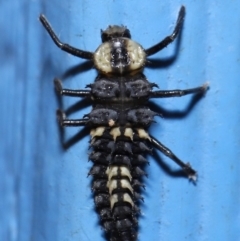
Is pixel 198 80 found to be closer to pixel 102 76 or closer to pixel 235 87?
pixel 235 87

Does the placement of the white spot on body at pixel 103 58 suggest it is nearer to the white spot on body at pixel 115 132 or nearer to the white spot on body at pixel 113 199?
the white spot on body at pixel 115 132

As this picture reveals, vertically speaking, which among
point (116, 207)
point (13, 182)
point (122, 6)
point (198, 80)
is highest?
point (122, 6)

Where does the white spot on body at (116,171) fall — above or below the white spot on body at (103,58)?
below

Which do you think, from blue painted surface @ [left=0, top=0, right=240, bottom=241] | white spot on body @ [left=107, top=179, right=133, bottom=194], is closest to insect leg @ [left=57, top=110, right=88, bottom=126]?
blue painted surface @ [left=0, top=0, right=240, bottom=241]

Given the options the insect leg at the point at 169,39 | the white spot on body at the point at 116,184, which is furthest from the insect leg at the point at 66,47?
the white spot on body at the point at 116,184

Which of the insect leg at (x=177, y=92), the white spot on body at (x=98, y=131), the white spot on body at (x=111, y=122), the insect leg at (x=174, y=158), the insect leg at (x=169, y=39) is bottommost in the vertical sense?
the insect leg at (x=174, y=158)

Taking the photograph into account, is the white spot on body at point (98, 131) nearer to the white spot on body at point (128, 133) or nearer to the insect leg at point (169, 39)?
the white spot on body at point (128, 133)

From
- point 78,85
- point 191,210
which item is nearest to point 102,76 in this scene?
point 78,85
